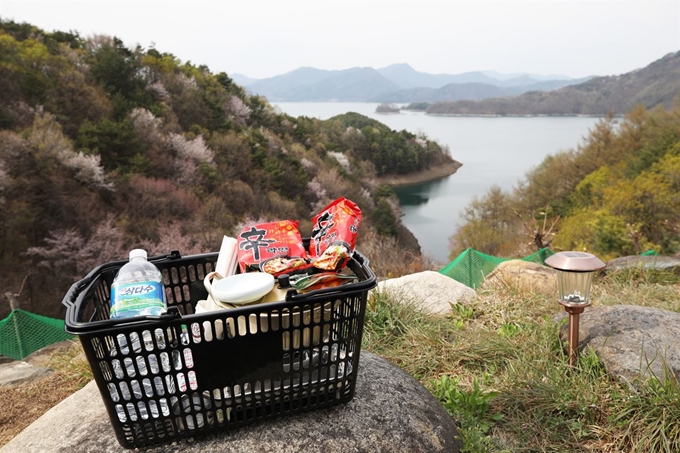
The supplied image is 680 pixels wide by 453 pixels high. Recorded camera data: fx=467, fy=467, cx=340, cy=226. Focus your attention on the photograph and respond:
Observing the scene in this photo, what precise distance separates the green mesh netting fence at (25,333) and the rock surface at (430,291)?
4.30m

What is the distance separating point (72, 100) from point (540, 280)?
2128cm

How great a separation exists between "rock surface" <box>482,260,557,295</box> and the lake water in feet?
67.6

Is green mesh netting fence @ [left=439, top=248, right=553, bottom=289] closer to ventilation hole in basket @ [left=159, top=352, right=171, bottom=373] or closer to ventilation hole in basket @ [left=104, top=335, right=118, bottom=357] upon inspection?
ventilation hole in basket @ [left=159, top=352, right=171, bottom=373]

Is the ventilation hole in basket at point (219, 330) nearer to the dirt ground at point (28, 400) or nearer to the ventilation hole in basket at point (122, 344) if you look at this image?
the ventilation hole in basket at point (122, 344)

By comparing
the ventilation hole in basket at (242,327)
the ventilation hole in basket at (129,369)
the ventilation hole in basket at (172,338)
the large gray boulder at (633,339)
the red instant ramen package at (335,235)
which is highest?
the red instant ramen package at (335,235)

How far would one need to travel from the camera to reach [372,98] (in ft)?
473

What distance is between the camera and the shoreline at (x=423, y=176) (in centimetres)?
4788

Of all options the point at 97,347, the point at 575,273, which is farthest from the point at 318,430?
the point at 575,273

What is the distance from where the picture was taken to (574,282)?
267 cm

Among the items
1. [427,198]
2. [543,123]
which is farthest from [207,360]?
[543,123]

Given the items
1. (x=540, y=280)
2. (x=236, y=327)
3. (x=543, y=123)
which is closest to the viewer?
(x=236, y=327)

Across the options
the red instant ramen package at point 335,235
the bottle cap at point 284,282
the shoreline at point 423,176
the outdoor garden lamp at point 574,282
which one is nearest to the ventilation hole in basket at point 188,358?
the bottle cap at point 284,282

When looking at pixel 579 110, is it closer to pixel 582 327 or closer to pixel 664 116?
pixel 664 116

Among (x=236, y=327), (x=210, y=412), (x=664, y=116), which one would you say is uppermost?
(x=236, y=327)
